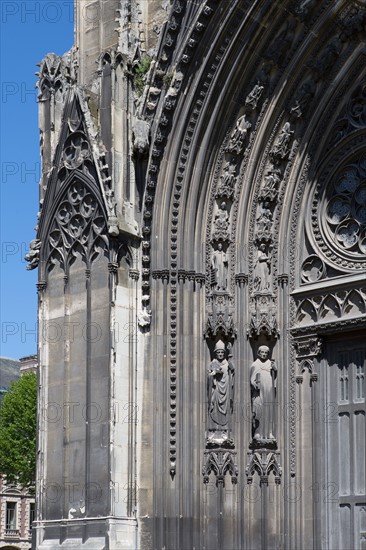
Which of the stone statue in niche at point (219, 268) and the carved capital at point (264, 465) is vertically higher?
the stone statue in niche at point (219, 268)

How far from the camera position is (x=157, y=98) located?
18.4 m

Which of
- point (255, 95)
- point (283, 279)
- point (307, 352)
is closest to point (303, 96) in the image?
point (255, 95)

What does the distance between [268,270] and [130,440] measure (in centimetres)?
361

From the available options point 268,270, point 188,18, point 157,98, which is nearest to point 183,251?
point 268,270

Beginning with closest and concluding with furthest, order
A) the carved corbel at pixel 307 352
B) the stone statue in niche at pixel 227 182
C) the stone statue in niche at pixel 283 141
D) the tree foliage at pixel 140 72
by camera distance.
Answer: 1. the carved corbel at pixel 307 352
2. the stone statue in niche at pixel 283 141
3. the stone statue in niche at pixel 227 182
4. the tree foliage at pixel 140 72

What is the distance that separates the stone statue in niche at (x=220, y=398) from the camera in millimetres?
17453

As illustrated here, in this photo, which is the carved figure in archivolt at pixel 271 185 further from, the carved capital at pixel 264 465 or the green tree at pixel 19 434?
the green tree at pixel 19 434

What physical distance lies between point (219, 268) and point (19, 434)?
30308 millimetres

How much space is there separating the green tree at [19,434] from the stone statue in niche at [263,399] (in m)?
28.4

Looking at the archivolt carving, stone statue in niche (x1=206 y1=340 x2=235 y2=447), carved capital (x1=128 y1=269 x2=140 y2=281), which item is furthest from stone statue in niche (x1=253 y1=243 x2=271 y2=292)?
the archivolt carving

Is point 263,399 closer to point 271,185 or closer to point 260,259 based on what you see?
point 260,259

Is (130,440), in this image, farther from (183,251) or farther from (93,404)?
(183,251)

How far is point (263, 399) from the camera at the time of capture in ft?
57.2

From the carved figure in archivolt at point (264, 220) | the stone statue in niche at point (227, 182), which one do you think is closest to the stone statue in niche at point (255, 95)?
the stone statue in niche at point (227, 182)
